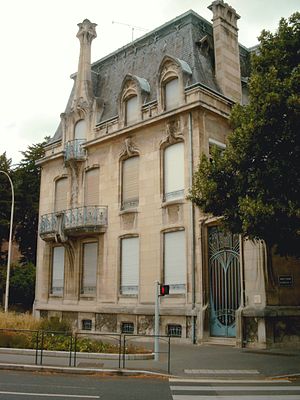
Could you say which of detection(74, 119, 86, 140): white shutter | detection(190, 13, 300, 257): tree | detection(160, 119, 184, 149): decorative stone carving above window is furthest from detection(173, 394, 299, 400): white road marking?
detection(74, 119, 86, 140): white shutter

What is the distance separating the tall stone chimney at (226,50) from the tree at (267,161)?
408 inches

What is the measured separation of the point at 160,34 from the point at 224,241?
45.0 ft

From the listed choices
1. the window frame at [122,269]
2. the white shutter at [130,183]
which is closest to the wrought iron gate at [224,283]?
the window frame at [122,269]

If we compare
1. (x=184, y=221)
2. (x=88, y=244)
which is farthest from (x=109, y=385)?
(x=88, y=244)

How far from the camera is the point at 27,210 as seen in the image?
134 ft

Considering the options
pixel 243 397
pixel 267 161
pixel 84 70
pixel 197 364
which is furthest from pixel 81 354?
pixel 84 70

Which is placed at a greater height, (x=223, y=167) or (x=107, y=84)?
(x=107, y=84)

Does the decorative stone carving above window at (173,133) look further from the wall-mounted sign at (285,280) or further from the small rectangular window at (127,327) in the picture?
the small rectangular window at (127,327)

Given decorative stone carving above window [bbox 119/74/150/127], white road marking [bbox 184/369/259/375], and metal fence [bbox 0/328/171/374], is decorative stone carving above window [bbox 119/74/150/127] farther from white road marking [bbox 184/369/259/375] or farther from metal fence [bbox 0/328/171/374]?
white road marking [bbox 184/369/259/375]

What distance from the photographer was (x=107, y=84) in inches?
1192

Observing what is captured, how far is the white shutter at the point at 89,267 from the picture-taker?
1031 inches

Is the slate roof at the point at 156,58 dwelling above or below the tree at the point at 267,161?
above

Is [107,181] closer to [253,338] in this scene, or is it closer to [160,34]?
[160,34]

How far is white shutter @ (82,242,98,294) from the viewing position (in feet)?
86.0
